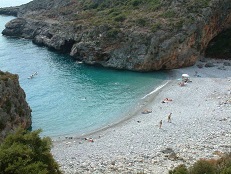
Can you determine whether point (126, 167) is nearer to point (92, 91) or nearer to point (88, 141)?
point (88, 141)

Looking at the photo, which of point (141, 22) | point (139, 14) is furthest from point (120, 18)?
point (141, 22)

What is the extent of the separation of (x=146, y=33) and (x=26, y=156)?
46090 mm

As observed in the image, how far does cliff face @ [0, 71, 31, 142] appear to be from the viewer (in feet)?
112

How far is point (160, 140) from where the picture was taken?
34.6m

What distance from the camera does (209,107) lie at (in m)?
44.2

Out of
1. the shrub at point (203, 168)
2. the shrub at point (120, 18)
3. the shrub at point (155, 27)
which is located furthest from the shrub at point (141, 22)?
the shrub at point (203, 168)

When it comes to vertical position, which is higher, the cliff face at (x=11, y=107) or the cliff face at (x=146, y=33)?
the cliff face at (x=146, y=33)

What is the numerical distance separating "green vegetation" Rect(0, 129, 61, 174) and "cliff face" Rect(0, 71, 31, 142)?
10.0 m

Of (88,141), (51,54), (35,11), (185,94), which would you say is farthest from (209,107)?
(35,11)

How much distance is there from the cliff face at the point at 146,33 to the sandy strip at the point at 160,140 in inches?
533

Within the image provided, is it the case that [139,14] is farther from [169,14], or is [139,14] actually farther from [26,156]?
[26,156]

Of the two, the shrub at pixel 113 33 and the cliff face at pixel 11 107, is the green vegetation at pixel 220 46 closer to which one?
the shrub at pixel 113 33

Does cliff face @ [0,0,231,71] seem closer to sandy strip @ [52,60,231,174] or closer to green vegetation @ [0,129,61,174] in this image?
sandy strip @ [52,60,231,174]

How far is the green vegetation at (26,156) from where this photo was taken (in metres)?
20.8
